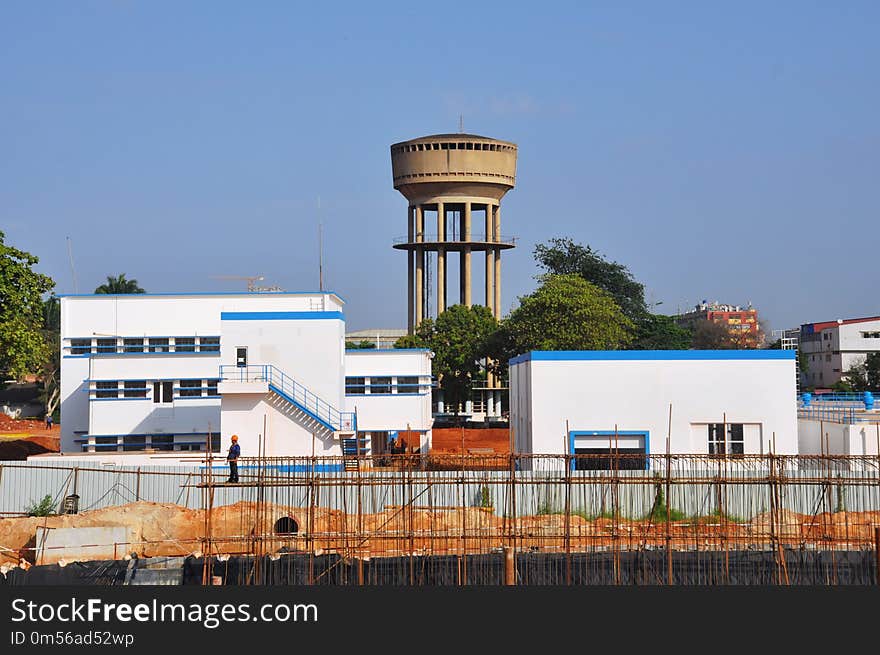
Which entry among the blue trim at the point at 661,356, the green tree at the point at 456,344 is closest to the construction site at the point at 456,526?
the blue trim at the point at 661,356

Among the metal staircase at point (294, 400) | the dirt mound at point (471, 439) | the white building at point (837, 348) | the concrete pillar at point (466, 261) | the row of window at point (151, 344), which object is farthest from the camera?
the white building at point (837, 348)

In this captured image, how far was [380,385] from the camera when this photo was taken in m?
52.6

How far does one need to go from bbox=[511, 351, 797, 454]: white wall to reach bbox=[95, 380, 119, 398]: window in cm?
2110

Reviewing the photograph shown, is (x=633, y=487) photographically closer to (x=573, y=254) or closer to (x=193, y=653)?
(x=193, y=653)

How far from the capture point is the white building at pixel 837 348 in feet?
350

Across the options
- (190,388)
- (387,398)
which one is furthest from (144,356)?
(387,398)

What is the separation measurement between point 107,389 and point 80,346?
13.9 ft

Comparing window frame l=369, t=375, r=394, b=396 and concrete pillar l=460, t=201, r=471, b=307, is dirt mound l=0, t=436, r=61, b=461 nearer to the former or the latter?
window frame l=369, t=375, r=394, b=396

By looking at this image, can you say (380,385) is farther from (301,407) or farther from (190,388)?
(301,407)

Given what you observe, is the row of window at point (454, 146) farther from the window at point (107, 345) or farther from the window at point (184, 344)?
the window at point (107, 345)

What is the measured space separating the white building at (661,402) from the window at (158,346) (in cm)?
2172

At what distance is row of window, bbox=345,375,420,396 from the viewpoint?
52.2 m

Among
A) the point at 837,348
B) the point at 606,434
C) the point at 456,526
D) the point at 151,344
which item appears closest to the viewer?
the point at 456,526

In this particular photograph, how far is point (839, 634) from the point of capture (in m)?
21.0
